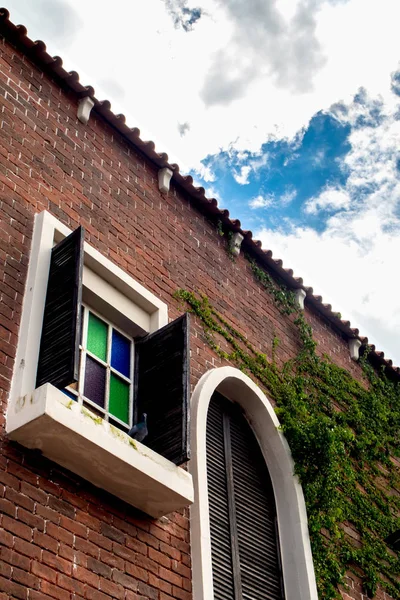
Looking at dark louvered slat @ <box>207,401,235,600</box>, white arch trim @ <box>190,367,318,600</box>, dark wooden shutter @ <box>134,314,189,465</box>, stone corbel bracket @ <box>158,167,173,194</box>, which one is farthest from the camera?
stone corbel bracket @ <box>158,167,173,194</box>

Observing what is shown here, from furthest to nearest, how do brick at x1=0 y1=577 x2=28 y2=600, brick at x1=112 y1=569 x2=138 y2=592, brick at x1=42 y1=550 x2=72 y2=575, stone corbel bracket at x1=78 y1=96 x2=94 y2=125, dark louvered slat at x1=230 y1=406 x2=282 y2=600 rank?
stone corbel bracket at x1=78 y1=96 x2=94 y2=125 < dark louvered slat at x1=230 y1=406 x2=282 y2=600 < brick at x1=112 y1=569 x2=138 y2=592 < brick at x1=42 y1=550 x2=72 y2=575 < brick at x1=0 y1=577 x2=28 y2=600

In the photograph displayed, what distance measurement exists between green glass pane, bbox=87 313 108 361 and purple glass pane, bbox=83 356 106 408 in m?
0.14

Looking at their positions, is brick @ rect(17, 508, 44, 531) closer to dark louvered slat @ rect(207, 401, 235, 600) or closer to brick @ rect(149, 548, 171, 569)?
brick @ rect(149, 548, 171, 569)

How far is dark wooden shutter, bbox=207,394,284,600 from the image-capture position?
7504 millimetres

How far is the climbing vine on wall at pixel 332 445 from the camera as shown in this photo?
28.4 feet

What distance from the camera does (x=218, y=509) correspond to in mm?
7805

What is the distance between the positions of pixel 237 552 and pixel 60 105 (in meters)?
4.82

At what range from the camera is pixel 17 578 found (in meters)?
5.25

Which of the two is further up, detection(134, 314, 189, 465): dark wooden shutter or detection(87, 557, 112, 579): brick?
detection(134, 314, 189, 465): dark wooden shutter

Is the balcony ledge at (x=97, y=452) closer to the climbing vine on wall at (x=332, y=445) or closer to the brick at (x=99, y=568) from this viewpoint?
the brick at (x=99, y=568)

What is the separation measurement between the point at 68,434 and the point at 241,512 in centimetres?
279

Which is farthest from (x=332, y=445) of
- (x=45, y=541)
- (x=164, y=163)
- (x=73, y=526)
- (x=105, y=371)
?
(x=45, y=541)

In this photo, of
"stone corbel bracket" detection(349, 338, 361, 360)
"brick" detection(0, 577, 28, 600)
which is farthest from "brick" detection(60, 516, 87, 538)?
"stone corbel bracket" detection(349, 338, 361, 360)

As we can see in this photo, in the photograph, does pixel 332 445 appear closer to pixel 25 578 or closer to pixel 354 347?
pixel 354 347
